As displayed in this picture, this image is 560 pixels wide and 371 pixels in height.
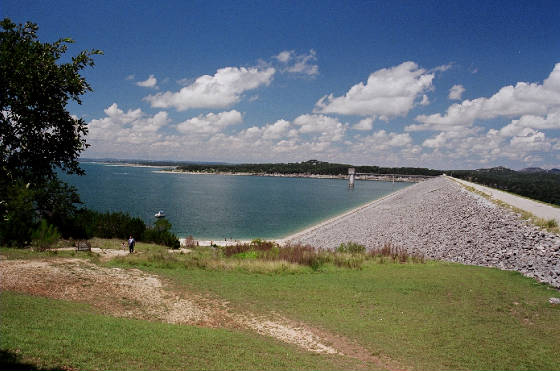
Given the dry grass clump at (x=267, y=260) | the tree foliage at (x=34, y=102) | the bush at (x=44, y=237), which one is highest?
the tree foliage at (x=34, y=102)

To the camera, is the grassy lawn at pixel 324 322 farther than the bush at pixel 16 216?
No

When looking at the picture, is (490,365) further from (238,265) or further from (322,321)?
(238,265)

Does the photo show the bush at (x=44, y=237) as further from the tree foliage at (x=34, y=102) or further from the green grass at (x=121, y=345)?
the green grass at (x=121, y=345)

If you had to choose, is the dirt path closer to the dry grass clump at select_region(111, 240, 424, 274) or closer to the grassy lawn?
the grassy lawn

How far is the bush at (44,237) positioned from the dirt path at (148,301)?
4.87 meters

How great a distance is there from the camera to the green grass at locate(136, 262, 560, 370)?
893cm

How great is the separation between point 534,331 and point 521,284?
548 cm

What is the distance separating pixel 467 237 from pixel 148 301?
24.0 meters

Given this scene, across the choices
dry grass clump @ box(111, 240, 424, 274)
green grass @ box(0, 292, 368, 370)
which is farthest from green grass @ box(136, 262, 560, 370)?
green grass @ box(0, 292, 368, 370)

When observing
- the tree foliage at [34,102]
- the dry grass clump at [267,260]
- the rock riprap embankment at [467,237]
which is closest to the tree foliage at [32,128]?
the tree foliage at [34,102]

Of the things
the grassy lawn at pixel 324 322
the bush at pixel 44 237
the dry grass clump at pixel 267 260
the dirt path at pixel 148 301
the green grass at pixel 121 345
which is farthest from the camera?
the bush at pixel 44 237

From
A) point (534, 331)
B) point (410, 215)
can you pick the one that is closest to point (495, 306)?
point (534, 331)

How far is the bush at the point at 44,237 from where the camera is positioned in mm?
17848

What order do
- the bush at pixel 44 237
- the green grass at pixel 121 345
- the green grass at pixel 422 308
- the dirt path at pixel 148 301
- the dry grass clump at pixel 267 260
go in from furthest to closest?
the bush at pixel 44 237 < the dry grass clump at pixel 267 260 < the dirt path at pixel 148 301 < the green grass at pixel 422 308 < the green grass at pixel 121 345
